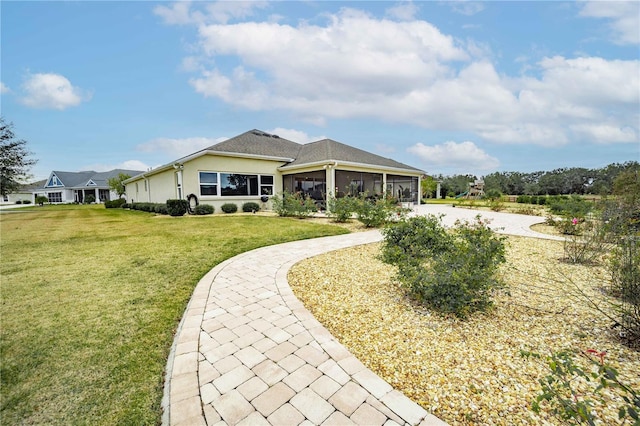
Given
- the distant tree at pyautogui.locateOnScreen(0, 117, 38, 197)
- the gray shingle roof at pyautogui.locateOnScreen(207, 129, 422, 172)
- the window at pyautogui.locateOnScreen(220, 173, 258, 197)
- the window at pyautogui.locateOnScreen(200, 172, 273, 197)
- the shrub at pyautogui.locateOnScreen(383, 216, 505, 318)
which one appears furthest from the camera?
the distant tree at pyautogui.locateOnScreen(0, 117, 38, 197)

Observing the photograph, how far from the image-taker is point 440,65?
36.7 ft

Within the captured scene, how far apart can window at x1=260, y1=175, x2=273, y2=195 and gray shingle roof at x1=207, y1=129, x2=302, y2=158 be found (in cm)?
149

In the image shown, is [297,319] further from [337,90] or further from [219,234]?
[337,90]

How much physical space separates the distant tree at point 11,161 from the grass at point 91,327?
973 inches

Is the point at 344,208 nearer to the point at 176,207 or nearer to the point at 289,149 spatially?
the point at 176,207

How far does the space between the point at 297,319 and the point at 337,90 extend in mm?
14465

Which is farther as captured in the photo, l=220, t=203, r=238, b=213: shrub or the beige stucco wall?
l=220, t=203, r=238, b=213: shrub

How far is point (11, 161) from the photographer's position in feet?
75.5

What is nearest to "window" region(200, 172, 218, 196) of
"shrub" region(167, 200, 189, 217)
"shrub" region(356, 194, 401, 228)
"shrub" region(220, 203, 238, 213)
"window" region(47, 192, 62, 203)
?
"shrub" region(220, 203, 238, 213)

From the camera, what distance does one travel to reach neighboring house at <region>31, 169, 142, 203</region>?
41656 millimetres

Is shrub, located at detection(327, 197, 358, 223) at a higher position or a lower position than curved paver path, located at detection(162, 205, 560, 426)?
higher

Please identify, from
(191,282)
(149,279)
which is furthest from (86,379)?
(149,279)

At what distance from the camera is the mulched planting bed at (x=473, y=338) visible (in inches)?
74.9

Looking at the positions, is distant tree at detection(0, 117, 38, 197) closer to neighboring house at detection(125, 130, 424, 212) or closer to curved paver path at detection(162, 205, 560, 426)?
neighboring house at detection(125, 130, 424, 212)
